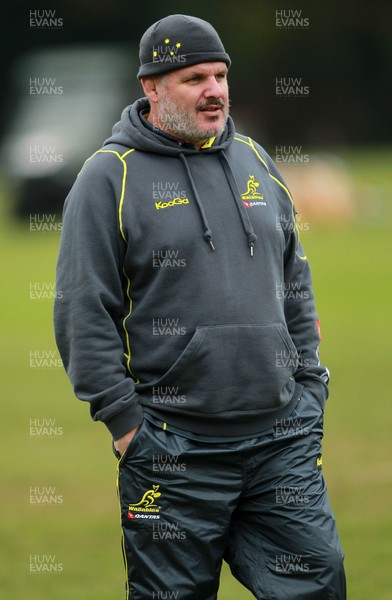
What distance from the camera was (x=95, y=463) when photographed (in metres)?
8.03

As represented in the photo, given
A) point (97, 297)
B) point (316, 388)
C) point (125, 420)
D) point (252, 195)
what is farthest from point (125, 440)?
point (252, 195)

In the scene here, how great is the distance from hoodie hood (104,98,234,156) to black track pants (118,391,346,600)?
2.87ft

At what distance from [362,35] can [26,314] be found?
19.9m

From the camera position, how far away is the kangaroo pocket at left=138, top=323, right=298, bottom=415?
3984 mm

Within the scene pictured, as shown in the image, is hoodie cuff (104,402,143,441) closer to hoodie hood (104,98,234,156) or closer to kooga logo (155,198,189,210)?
kooga logo (155,198,189,210)

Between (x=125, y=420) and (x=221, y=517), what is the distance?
43cm

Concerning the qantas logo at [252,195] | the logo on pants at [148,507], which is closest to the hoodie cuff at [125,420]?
the logo on pants at [148,507]

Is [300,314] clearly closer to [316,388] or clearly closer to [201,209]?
[316,388]

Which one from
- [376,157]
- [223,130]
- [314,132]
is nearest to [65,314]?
[223,130]

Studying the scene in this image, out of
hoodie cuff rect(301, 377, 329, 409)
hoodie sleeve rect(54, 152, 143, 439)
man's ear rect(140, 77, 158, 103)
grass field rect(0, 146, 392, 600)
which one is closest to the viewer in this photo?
hoodie sleeve rect(54, 152, 143, 439)

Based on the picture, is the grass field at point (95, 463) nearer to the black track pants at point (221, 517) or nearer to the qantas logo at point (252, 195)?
the black track pants at point (221, 517)

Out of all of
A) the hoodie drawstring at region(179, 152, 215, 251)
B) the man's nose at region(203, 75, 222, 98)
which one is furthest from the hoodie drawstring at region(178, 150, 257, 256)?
the man's nose at region(203, 75, 222, 98)

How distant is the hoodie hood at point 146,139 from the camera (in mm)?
4090

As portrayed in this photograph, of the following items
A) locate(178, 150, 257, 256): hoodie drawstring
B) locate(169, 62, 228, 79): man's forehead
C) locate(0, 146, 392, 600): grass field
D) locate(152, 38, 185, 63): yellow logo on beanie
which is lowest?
locate(0, 146, 392, 600): grass field
